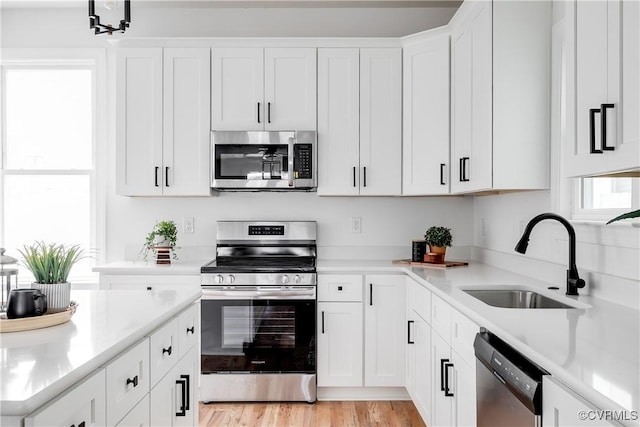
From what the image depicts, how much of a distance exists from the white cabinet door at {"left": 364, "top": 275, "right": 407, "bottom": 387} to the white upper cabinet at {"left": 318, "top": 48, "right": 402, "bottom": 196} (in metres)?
0.66

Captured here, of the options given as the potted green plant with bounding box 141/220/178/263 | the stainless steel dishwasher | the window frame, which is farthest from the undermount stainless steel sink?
the window frame

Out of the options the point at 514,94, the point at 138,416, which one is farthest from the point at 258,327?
the point at 514,94

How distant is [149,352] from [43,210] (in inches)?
111

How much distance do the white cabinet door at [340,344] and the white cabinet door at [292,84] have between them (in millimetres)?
1249

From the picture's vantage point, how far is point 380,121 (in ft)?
11.2

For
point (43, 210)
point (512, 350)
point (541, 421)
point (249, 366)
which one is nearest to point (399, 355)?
point (249, 366)

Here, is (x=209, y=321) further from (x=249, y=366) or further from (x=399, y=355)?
(x=399, y=355)

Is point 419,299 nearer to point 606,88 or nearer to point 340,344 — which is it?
point 340,344

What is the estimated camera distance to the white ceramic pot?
151cm

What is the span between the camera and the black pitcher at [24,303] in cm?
142

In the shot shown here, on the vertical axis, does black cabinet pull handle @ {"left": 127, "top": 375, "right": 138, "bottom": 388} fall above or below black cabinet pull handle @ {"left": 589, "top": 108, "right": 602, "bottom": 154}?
below

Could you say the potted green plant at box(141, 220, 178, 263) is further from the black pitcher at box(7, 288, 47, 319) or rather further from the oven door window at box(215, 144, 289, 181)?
the black pitcher at box(7, 288, 47, 319)

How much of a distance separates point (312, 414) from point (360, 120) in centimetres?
194

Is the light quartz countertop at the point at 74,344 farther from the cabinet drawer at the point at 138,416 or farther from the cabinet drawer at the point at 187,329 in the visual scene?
the cabinet drawer at the point at 138,416
